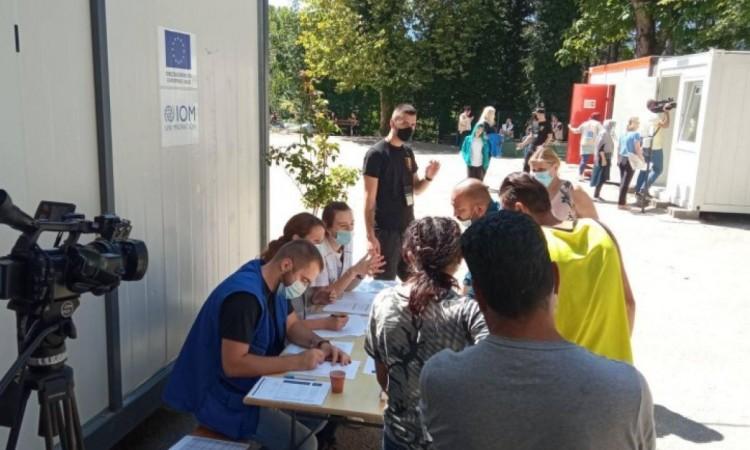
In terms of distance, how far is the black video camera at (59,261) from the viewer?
1.80 m

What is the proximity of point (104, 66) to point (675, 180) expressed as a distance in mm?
10976

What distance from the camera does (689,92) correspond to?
11.5 meters

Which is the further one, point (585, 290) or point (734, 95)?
point (734, 95)

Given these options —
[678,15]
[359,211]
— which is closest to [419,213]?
[359,211]

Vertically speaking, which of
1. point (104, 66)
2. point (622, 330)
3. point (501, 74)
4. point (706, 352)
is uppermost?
point (501, 74)

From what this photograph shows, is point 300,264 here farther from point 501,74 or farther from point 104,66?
point 501,74

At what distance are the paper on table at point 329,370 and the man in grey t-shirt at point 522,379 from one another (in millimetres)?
1447

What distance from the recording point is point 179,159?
151 inches

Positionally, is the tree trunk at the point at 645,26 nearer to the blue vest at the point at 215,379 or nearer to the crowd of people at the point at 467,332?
the crowd of people at the point at 467,332

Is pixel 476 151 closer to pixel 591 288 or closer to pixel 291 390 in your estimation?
pixel 591 288

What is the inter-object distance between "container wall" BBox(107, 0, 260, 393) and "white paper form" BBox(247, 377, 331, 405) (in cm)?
114

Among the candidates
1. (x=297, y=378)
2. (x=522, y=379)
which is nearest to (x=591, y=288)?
(x=297, y=378)

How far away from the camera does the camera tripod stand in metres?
1.87

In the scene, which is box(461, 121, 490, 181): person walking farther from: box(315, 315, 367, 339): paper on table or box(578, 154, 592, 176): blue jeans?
box(315, 315, 367, 339): paper on table
